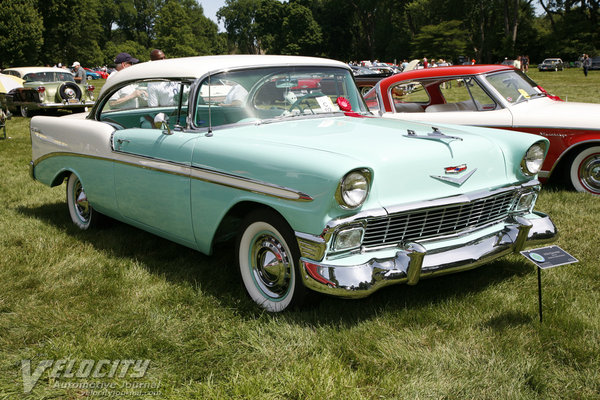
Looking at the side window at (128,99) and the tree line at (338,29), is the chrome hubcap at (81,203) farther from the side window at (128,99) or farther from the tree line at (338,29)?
the tree line at (338,29)

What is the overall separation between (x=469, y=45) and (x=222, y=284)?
59825mm

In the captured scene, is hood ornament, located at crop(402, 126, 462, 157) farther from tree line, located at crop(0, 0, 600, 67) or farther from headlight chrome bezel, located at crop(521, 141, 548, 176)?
tree line, located at crop(0, 0, 600, 67)

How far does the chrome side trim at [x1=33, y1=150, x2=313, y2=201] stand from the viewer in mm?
2900

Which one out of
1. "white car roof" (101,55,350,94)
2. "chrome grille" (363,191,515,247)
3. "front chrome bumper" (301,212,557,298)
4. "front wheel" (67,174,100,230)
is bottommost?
"front wheel" (67,174,100,230)

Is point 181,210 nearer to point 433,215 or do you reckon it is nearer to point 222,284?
point 222,284

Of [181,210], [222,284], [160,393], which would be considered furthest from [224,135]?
[160,393]

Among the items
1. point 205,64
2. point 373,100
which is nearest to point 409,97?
point 373,100

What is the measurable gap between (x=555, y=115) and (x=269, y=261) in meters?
4.07

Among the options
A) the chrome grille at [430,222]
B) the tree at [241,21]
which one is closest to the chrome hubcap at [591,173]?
the chrome grille at [430,222]

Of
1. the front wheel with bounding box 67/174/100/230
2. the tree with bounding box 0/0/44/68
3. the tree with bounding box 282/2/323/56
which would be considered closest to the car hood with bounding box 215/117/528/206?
the front wheel with bounding box 67/174/100/230

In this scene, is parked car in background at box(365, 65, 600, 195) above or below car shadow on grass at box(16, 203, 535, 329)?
above

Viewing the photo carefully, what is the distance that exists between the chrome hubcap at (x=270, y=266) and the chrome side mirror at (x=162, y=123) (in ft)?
3.54

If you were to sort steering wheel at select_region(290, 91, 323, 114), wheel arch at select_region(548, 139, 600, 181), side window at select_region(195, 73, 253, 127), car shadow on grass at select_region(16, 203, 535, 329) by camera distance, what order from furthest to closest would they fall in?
1. wheel arch at select_region(548, 139, 600, 181)
2. steering wheel at select_region(290, 91, 323, 114)
3. side window at select_region(195, 73, 253, 127)
4. car shadow on grass at select_region(16, 203, 535, 329)

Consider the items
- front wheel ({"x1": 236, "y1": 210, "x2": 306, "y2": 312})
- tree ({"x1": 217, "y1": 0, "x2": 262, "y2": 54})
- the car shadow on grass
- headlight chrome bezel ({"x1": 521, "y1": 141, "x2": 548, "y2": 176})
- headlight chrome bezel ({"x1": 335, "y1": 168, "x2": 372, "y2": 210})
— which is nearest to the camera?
headlight chrome bezel ({"x1": 335, "y1": 168, "x2": 372, "y2": 210})
